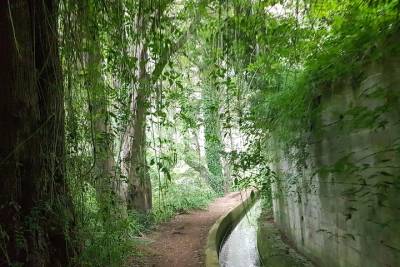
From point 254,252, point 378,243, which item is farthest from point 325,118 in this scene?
point 254,252

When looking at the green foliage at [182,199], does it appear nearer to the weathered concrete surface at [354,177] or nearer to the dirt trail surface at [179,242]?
the dirt trail surface at [179,242]

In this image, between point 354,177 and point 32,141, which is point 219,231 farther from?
point 32,141

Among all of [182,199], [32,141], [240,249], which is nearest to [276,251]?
[240,249]

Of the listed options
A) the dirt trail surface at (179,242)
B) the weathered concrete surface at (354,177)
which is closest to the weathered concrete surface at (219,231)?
→ the dirt trail surface at (179,242)

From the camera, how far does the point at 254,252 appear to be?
8672mm

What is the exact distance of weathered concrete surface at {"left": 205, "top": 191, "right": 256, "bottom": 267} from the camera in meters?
6.56

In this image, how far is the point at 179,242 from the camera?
823 cm

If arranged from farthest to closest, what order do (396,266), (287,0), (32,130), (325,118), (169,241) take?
(169,241), (287,0), (325,118), (32,130), (396,266)

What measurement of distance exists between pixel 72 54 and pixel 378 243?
3377 millimetres

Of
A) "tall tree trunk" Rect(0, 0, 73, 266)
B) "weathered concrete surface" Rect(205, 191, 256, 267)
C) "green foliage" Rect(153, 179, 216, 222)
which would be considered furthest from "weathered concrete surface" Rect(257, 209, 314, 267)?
"tall tree trunk" Rect(0, 0, 73, 266)

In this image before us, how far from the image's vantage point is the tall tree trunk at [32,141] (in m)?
3.37

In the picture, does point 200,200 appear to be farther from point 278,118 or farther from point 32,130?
point 32,130

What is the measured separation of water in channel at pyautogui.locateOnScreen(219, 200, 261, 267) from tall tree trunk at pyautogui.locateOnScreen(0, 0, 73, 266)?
12.8ft

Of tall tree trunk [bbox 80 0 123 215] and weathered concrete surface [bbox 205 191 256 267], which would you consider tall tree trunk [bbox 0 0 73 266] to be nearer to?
tall tree trunk [bbox 80 0 123 215]
